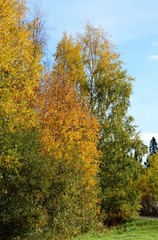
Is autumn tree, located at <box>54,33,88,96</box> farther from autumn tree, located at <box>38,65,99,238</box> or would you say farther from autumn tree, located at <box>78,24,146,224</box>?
autumn tree, located at <box>38,65,99,238</box>

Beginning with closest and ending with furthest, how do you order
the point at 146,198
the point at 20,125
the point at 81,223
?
the point at 20,125
the point at 81,223
the point at 146,198

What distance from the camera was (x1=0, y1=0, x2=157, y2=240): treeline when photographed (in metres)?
14.8

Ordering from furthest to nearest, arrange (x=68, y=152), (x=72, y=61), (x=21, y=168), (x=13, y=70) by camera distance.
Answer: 1. (x=72, y=61)
2. (x=68, y=152)
3. (x=21, y=168)
4. (x=13, y=70)

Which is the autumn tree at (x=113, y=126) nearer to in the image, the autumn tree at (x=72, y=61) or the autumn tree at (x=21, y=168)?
the autumn tree at (x=72, y=61)

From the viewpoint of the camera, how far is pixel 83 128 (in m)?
23.4

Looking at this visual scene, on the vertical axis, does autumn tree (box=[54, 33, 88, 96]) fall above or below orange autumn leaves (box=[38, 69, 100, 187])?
above

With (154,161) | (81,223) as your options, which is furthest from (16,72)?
(154,161)

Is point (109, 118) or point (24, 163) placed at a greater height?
point (109, 118)

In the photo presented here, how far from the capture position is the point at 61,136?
2102 centimetres

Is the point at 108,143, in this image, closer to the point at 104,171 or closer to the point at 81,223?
the point at 104,171

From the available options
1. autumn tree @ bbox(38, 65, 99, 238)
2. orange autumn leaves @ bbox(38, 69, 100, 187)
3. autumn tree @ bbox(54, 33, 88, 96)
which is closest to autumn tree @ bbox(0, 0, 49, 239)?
autumn tree @ bbox(38, 65, 99, 238)

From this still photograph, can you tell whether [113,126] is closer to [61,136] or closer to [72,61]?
[72,61]

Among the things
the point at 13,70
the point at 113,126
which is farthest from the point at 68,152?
the point at 113,126

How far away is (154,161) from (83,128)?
64.0 ft
